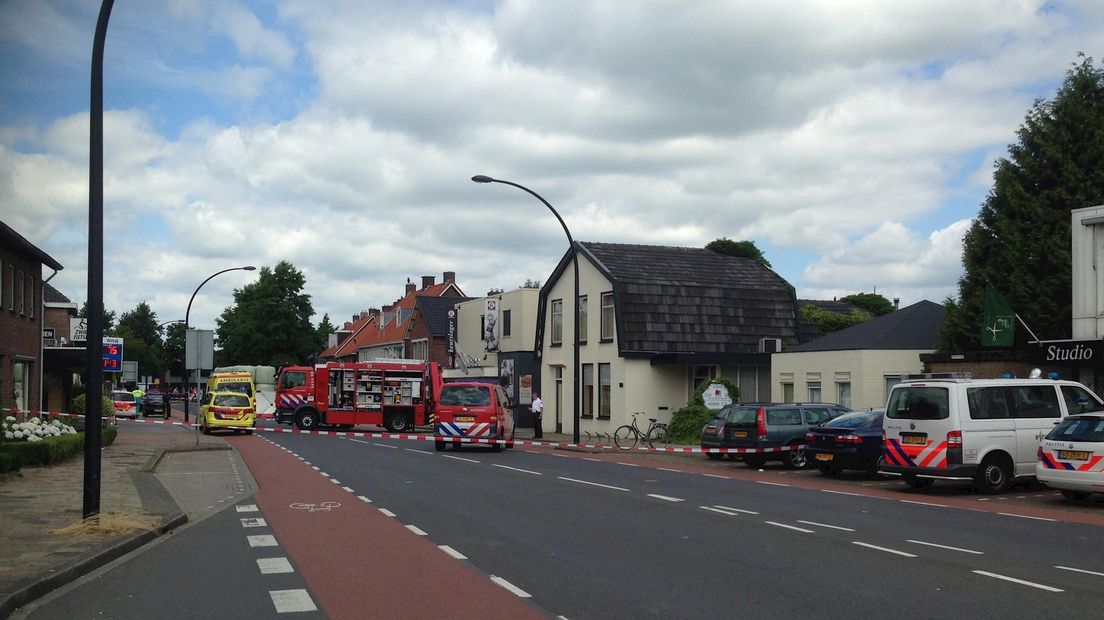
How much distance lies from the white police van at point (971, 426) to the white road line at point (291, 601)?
12792 mm

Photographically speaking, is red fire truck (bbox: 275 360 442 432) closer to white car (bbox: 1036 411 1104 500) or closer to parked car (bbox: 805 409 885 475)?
parked car (bbox: 805 409 885 475)

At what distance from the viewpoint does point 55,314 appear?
205ft

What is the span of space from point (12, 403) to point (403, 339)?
165 ft

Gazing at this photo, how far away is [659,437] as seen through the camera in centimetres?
3759

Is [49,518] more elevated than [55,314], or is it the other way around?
[55,314]

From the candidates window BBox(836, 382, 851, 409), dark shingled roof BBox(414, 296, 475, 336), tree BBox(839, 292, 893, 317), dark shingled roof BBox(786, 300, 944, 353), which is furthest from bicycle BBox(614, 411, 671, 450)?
tree BBox(839, 292, 893, 317)

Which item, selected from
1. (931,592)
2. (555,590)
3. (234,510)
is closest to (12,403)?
(234,510)

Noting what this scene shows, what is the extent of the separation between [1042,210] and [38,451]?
26748 millimetres

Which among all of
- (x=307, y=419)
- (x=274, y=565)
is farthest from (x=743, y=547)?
(x=307, y=419)

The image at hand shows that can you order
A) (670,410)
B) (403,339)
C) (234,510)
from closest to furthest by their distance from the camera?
(234,510)
(670,410)
(403,339)

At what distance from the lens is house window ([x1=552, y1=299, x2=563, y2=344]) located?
1810 inches

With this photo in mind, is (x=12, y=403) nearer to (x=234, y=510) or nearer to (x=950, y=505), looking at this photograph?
(x=234, y=510)

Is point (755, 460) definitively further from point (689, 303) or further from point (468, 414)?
point (689, 303)

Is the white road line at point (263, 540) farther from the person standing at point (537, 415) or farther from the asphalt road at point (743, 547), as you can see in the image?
the person standing at point (537, 415)
